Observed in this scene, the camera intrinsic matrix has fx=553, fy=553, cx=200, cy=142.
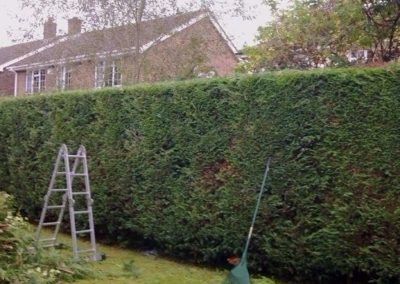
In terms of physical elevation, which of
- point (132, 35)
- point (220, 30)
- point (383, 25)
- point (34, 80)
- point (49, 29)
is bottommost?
point (383, 25)

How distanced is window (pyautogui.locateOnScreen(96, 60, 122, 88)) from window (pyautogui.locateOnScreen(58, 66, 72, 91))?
1401mm

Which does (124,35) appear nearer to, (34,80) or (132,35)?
(132,35)

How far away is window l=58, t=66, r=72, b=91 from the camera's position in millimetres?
18312

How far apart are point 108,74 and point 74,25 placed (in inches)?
A: 69.7

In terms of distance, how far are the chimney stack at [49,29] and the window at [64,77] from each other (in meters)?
1.17

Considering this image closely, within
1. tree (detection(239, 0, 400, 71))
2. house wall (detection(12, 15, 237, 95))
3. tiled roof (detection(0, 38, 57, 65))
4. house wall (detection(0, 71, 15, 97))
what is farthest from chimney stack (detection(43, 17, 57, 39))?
house wall (detection(0, 71, 15, 97))

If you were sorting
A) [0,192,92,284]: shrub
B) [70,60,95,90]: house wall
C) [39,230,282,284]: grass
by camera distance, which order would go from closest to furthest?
[0,192,92,284]: shrub
[39,230,282,284]: grass
[70,60,95,90]: house wall

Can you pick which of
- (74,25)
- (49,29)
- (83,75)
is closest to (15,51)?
(49,29)

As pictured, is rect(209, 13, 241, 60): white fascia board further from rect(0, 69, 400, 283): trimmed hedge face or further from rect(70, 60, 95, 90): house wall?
rect(0, 69, 400, 283): trimmed hedge face

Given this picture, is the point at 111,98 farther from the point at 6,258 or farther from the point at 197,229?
the point at 6,258

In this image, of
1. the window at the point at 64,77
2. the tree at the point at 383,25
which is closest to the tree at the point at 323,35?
the tree at the point at 383,25

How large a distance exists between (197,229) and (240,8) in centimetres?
940

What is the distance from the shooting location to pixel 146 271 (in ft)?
25.7

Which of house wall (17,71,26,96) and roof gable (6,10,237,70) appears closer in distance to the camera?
roof gable (6,10,237,70)
